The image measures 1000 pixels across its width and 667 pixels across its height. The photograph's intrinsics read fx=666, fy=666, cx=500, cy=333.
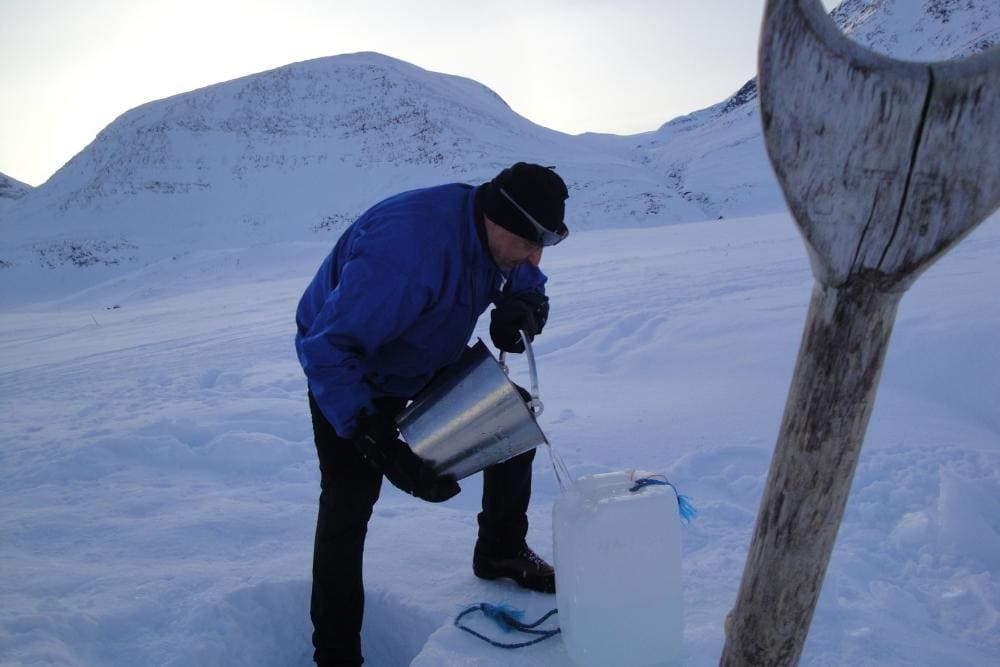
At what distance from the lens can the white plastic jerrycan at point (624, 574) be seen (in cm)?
191

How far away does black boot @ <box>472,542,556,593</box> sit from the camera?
247cm

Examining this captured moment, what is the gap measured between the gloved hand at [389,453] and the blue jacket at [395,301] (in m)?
0.04

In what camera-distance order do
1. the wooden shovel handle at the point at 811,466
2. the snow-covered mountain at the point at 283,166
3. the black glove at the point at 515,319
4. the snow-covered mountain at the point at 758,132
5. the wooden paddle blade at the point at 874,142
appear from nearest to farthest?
the wooden paddle blade at the point at 874,142
the wooden shovel handle at the point at 811,466
the black glove at the point at 515,319
the snow-covered mountain at the point at 283,166
the snow-covered mountain at the point at 758,132

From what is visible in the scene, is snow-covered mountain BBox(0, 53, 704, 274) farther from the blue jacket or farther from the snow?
the blue jacket

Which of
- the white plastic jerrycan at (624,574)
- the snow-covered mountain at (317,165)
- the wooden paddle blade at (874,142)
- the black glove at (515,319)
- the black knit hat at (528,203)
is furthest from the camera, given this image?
the snow-covered mountain at (317,165)

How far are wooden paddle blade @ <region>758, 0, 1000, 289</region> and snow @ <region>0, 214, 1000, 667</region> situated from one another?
141cm

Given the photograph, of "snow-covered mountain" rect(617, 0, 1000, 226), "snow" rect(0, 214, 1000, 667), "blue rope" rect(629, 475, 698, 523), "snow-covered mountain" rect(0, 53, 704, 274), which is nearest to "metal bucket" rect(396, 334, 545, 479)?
"blue rope" rect(629, 475, 698, 523)

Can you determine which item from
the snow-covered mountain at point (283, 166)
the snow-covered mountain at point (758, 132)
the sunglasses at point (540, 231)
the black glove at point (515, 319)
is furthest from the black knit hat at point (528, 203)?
the snow-covered mountain at point (758, 132)

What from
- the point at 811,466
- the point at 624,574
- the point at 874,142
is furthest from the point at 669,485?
the point at 874,142

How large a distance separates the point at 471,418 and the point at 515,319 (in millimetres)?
434

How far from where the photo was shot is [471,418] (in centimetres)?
212

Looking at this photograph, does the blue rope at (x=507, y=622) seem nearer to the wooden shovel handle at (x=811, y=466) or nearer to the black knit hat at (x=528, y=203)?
the wooden shovel handle at (x=811, y=466)

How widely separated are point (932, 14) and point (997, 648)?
58468 mm

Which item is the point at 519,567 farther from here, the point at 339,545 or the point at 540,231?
the point at 540,231
